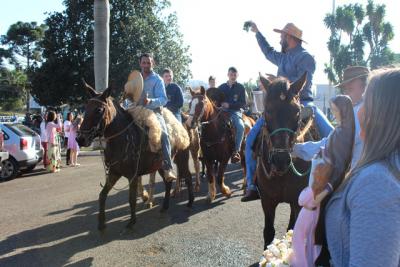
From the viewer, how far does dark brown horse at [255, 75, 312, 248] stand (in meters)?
3.95

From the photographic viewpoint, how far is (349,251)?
1566 mm

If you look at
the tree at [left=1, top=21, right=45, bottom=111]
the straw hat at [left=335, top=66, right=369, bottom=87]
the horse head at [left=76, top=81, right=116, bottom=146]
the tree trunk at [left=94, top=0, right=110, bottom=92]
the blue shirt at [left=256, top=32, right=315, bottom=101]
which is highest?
the tree at [left=1, top=21, right=45, bottom=111]

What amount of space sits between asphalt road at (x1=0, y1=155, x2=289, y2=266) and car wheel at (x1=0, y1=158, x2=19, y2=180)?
2.04 meters

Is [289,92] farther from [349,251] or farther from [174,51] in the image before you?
[174,51]

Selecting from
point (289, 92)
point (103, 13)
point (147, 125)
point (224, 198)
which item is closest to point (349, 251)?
point (289, 92)

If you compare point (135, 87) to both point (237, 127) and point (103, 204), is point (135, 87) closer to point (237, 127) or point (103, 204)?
point (103, 204)

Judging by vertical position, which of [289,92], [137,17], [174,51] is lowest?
[289,92]

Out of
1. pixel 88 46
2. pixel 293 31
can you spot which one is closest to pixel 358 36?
pixel 88 46

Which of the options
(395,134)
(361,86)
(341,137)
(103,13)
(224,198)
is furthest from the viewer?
(103,13)

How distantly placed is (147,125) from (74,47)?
19.7m

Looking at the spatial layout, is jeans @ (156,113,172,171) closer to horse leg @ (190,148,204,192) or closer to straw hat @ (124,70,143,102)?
straw hat @ (124,70,143,102)

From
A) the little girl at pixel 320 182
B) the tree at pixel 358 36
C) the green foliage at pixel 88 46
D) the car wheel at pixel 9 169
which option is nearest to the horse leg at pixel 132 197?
the little girl at pixel 320 182

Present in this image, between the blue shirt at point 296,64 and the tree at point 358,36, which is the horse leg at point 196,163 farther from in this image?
the tree at point 358,36

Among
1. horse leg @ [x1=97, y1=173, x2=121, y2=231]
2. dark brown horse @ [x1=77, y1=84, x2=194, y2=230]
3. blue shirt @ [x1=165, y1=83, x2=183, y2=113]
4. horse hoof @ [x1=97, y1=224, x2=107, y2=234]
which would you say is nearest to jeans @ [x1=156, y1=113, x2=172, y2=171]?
dark brown horse @ [x1=77, y1=84, x2=194, y2=230]
